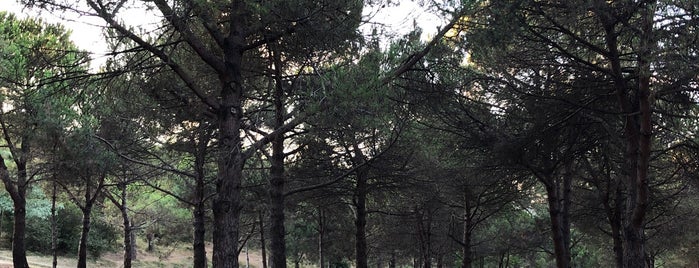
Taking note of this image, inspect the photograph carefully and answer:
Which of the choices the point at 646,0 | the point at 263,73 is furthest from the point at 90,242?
the point at 646,0

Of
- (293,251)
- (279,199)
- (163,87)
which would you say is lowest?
(293,251)

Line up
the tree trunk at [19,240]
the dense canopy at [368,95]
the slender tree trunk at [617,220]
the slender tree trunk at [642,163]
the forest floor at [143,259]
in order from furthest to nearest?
the forest floor at [143,259]
the tree trunk at [19,240]
the slender tree trunk at [617,220]
the dense canopy at [368,95]
the slender tree trunk at [642,163]

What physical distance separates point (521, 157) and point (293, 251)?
2340 centimetres

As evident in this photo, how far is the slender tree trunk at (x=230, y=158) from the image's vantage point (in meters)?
5.97

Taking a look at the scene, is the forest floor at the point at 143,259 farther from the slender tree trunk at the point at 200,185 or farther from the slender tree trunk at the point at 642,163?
the slender tree trunk at the point at 642,163

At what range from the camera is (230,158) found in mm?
6000

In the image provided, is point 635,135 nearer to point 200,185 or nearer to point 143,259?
point 200,185

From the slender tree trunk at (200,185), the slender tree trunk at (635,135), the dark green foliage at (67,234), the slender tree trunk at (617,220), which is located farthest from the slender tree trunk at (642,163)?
the dark green foliage at (67,234)

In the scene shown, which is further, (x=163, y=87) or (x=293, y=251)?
(x=293, y=251)

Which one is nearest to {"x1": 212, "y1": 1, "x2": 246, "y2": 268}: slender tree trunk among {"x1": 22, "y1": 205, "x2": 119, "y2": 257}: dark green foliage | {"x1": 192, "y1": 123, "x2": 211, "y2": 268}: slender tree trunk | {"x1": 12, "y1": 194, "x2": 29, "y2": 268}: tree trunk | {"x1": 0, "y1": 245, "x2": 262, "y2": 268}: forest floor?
{"x1": 192, "y1": 123, "x2": 211, "y2": 268}: slender tree trunk

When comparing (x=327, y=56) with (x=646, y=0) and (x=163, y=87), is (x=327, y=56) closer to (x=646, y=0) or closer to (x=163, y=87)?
(x=163, y=87)

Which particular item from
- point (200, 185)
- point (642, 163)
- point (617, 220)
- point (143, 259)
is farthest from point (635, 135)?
point (143, 259)

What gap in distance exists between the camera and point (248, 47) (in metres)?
6.45

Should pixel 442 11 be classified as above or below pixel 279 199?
above
